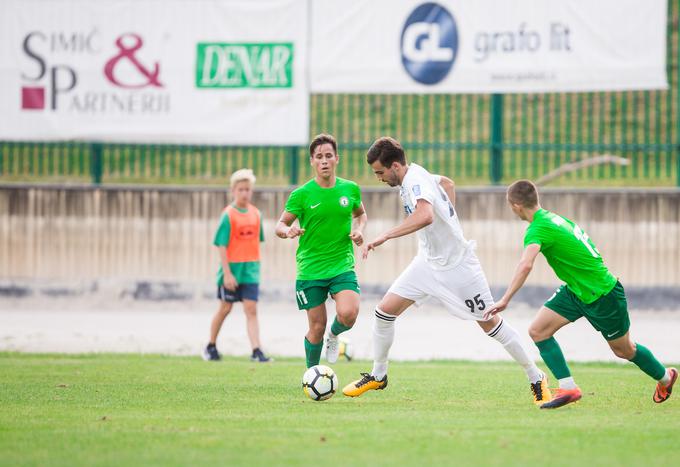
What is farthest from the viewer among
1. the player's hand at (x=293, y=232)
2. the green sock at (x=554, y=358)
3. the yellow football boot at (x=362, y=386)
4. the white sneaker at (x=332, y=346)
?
the white sneaker at (x=332, y=346)

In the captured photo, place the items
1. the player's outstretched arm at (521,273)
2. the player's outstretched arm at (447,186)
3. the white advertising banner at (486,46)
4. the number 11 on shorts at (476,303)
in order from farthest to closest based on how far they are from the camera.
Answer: the white advertising banner at (486,46), the player's outstretched arm at (447,186), the number 11 on shorts at (476,303), the player's outstretched arm at (521,273)

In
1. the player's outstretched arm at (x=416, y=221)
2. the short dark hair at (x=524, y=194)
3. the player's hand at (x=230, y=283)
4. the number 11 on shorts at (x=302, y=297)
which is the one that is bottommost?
the player's hand at (x=230, y=283)

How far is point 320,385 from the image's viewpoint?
30.3ft

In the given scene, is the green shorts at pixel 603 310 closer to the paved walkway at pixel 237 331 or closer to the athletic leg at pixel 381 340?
the athletic leg at pixel 381 340

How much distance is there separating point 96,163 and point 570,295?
10461 mm

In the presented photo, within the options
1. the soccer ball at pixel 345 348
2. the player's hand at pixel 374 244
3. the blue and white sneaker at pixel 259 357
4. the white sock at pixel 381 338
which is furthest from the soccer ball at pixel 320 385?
the blue and white sneaker at pixel 259 357

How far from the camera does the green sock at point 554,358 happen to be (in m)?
8.95

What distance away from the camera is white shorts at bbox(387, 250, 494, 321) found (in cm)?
931

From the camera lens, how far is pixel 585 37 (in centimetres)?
1681

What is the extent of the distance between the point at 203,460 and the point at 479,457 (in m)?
1.54

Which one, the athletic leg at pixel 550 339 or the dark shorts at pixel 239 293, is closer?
the athletic leg at pixel 550 339

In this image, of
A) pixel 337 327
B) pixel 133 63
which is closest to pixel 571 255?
pixel 337 327

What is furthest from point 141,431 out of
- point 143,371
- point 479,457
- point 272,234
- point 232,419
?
point 272,234

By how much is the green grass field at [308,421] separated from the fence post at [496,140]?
5.73 m
